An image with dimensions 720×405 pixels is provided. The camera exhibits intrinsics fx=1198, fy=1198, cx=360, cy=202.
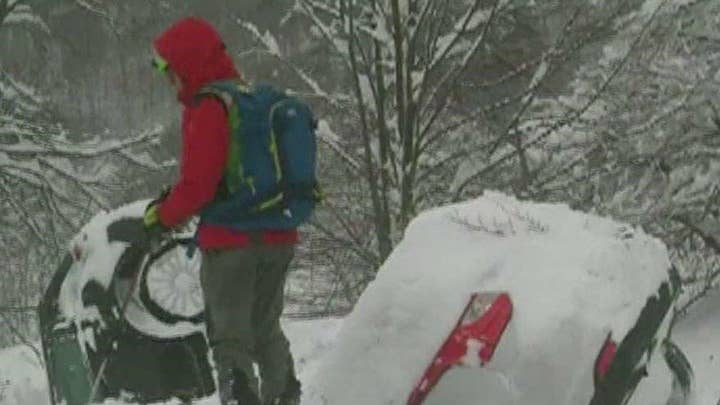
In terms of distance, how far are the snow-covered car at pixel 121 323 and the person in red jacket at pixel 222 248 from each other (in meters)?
1.13

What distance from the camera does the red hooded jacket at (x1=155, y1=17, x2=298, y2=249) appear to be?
4.55 m

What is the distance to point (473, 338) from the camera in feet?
11.8

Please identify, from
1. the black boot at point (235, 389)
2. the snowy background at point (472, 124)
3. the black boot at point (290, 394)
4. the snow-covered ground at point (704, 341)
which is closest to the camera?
the black boot at point (235, 389)

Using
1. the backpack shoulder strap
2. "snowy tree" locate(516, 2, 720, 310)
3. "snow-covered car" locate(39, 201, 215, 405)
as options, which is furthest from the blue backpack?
"snowy tree" locate(516, 2, 720, 310)

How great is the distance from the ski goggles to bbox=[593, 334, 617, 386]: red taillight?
2130 millimetres

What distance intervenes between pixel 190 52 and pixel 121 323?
1.84m

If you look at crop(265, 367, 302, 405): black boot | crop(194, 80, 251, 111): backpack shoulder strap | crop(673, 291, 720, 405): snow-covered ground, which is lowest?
crop(673, 291, 720, 405): snow-covered ground

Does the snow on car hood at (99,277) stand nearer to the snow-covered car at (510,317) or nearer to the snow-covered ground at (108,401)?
the snow-covered ground at (108,401)

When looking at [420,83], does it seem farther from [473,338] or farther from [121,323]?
[473,338]

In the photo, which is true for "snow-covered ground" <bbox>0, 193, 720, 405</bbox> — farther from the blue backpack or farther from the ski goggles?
the ski goggles

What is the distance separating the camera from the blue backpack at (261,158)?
463 cm

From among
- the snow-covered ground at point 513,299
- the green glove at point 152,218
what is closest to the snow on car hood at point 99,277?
the green glove at point 152,218

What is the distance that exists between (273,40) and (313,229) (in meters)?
1.84

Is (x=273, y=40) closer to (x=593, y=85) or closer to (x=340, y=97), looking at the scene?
(x=340, y=97)
